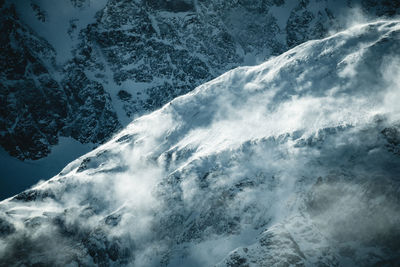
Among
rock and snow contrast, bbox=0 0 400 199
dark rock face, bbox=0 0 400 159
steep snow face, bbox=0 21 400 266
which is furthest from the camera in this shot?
dark rock face, bbox=0 0 400 159

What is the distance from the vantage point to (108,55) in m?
94.2

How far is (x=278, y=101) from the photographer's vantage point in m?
51.5

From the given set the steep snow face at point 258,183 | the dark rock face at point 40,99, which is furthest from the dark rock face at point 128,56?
the steep snow face at point 258,183

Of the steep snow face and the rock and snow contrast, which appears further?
the rock and snow contrast

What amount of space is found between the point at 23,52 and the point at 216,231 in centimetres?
8600

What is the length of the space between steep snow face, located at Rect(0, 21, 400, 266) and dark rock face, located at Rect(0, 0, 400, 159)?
35.2m

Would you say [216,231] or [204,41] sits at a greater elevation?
[204,41]

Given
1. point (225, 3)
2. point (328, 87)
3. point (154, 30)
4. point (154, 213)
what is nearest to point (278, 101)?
point (328, 87)

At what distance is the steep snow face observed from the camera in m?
36.8

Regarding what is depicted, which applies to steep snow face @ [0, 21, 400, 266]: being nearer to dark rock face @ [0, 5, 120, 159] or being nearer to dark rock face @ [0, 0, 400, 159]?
dark rock face @ [0, 5, 120, 159]

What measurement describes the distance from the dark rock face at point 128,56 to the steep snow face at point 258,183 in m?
35.2

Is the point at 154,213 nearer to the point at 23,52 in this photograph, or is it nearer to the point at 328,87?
the point at 328,87

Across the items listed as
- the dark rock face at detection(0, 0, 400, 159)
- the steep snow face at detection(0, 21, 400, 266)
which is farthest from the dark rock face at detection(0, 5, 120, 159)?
the steep snow face at detection(0, 21, 400, 266)

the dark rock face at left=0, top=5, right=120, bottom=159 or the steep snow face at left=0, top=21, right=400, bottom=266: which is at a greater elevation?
the dark rock face at left=0, top=5, right=120, bottom=159
